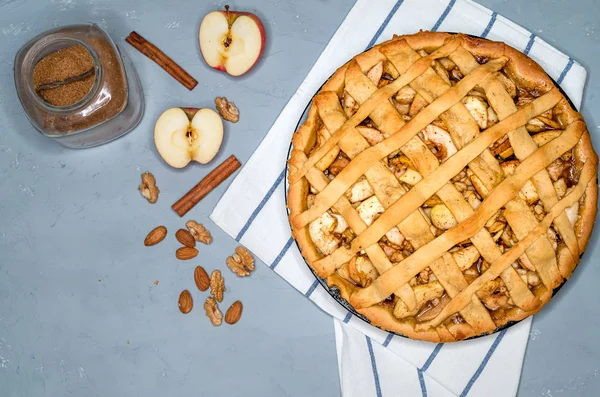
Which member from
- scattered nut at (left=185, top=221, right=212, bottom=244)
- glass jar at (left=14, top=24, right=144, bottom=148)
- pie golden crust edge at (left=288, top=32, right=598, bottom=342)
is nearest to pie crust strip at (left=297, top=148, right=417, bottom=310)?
pie golden crust edge at (left=288, top=32, right=598, bottom=342)

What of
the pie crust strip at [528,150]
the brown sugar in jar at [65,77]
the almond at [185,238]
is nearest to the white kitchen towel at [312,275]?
the almond at [185,238]

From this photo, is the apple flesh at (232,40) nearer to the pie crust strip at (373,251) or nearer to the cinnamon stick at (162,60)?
the cinnamon stick at (162,60)

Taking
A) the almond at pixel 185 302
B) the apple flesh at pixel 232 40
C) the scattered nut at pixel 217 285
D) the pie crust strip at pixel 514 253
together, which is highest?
the pie crust strip at pixel 514 253

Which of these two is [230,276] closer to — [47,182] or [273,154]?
[273,154]

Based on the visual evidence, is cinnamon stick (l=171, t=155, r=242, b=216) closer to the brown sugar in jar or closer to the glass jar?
the glass jar

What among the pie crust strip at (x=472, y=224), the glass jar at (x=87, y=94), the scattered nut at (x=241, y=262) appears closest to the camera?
the pie crust strip at (x=472, y=224)
